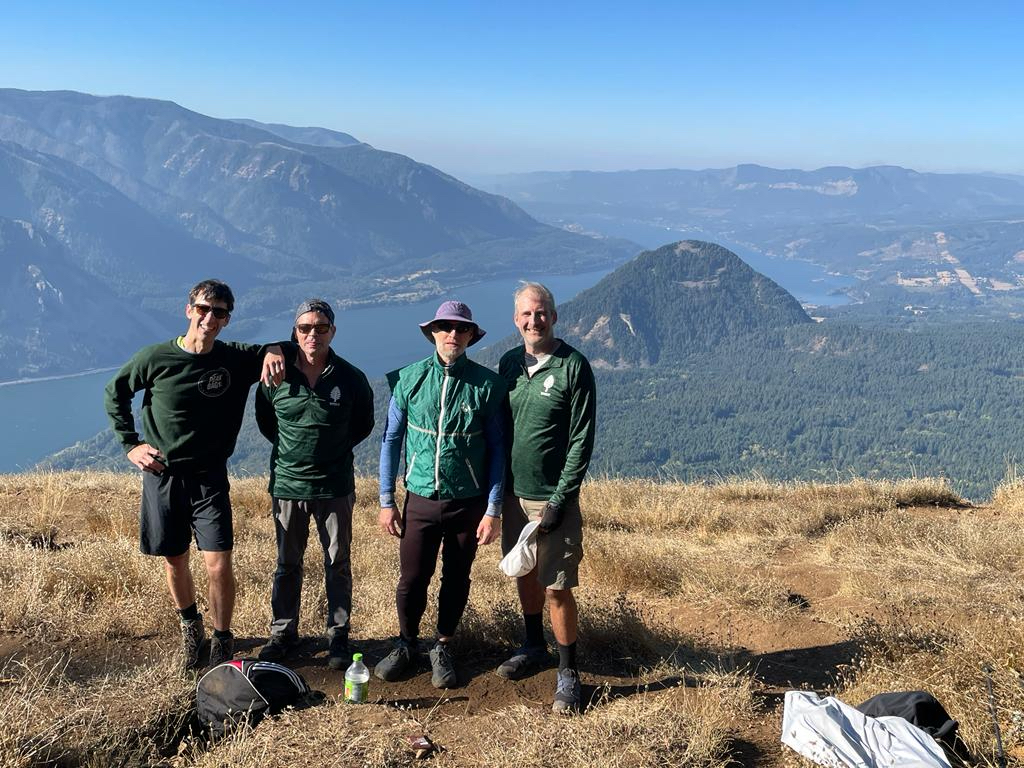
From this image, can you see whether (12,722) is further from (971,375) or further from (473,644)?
(971,375)

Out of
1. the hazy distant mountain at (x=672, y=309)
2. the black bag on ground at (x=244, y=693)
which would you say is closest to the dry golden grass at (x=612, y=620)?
the black bag on ground at (x=244, y=693)

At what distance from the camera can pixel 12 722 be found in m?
2.96

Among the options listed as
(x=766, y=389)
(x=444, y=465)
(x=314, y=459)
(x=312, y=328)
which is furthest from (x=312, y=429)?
(x=766, y=389)

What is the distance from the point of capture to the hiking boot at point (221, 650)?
416 centimetres

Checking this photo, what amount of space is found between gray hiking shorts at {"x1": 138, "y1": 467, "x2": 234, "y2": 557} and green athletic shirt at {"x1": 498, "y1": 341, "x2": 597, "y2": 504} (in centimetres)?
163

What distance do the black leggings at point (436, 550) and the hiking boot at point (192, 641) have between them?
47.9 inches

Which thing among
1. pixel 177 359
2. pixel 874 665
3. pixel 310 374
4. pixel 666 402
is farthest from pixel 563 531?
pixel 666 402

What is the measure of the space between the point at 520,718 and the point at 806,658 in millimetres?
2183

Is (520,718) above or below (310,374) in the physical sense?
below

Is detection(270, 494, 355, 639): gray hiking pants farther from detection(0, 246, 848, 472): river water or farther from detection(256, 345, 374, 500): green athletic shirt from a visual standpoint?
detection(0, 246, 848, 472): river water

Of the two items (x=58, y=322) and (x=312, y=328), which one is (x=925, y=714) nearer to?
(x=312, y=328)

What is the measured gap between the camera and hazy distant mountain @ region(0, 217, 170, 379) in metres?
163

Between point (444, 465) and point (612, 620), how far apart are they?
1631 millimetres

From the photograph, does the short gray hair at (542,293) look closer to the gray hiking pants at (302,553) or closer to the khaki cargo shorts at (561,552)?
the khaki cargo shorts at (561,552)
